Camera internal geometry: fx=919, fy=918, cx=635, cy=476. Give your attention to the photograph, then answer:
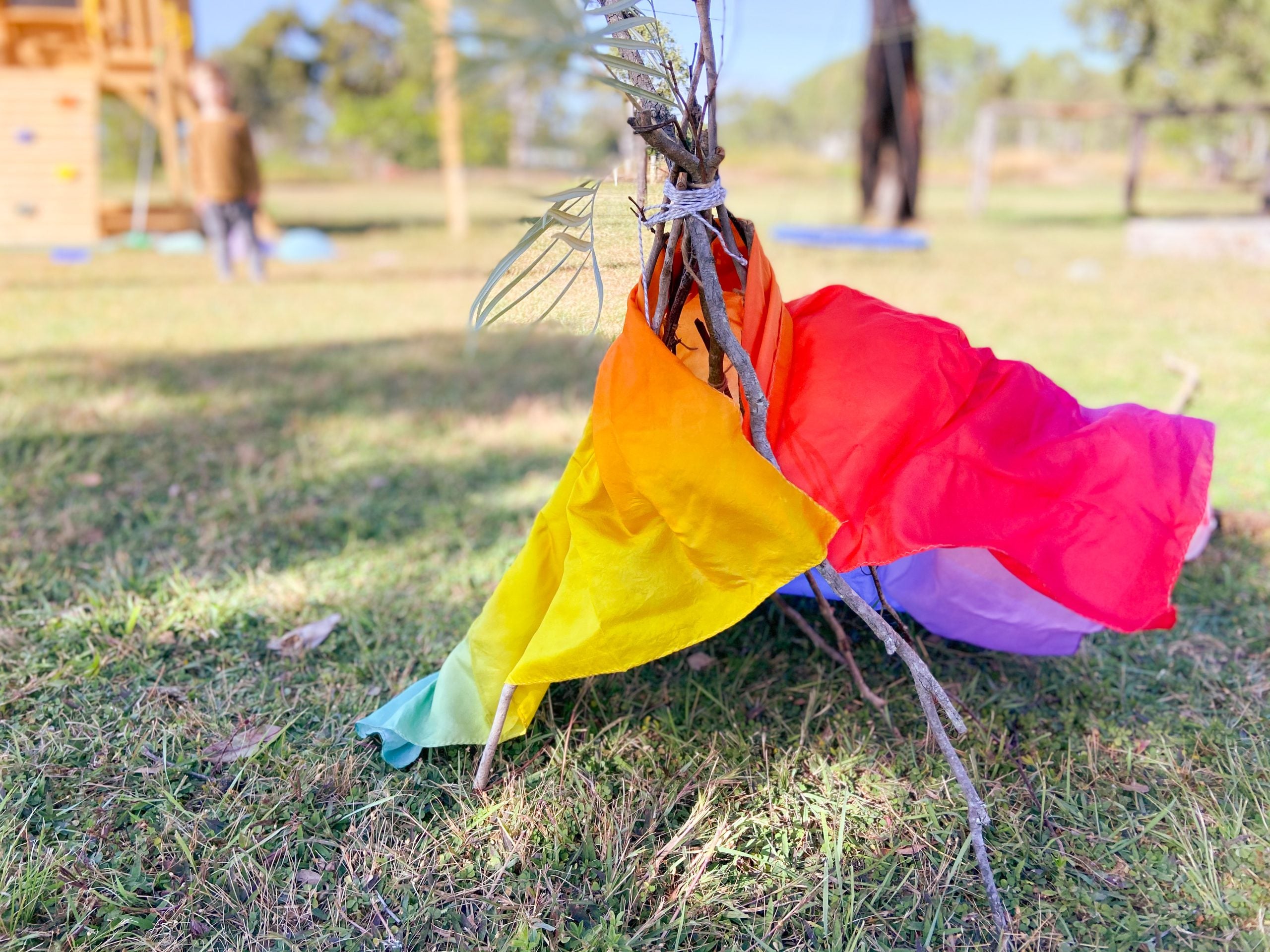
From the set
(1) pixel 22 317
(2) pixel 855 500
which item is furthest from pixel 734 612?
(1) pixel 22 317

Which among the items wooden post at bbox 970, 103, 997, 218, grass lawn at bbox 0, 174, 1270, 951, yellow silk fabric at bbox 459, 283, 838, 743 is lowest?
grass lawn at bbox 0, 174, 1270, 951

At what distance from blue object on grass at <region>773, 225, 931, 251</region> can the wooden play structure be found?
5880 mm

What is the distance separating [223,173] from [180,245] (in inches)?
74.5

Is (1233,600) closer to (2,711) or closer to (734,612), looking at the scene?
(734,612)

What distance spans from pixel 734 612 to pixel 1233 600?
1447mm

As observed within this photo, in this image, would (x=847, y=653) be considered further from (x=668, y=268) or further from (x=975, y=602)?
(x=668, y=268)

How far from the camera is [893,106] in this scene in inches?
407

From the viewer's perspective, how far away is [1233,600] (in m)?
2.07

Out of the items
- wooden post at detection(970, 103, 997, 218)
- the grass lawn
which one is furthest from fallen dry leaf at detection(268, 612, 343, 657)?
wooden post at detection(970, 103, 997, 218)

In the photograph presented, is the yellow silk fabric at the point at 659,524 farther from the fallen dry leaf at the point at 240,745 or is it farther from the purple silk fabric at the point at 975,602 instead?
the fallen dry leaf at the point at 240,745

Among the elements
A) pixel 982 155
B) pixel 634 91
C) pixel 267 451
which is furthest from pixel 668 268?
pixel 982 155

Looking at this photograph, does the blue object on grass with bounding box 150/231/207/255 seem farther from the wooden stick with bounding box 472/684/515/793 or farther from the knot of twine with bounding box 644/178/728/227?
the knot of twine with bounding box 644/178/728/227

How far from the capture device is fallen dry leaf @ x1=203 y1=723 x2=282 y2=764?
5.08 ft

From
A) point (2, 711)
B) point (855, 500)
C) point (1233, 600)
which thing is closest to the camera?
point (855, 500)
